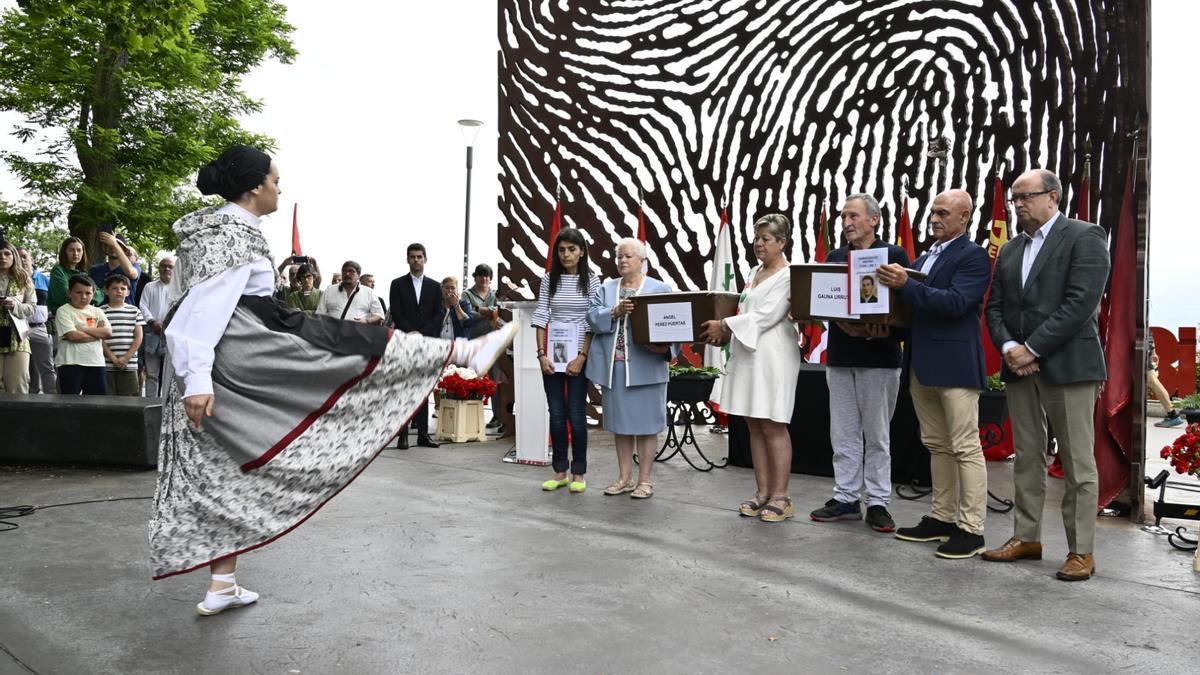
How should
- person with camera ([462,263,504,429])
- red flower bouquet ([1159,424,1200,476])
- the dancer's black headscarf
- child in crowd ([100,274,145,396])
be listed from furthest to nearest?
1. person with camera ([462,263,504,429])
2. child in crowd ([100,274,145,396])
3. red flower bouquet ([1159,424,1200,476])
4. the dancer's black headscarf

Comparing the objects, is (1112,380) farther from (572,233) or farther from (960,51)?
(960,51)

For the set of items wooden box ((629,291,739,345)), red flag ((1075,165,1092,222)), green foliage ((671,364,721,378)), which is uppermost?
red flag ((1075,165,1092,222))

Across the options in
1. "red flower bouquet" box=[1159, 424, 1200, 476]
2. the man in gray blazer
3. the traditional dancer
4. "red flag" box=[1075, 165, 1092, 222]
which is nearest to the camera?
the traditional dancer

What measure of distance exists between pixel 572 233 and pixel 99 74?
1883 centimetres

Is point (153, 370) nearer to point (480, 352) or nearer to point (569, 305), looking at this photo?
point (569, 305)

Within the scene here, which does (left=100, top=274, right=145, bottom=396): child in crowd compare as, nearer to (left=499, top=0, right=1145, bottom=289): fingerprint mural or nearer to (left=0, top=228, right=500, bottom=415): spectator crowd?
(left=0, top=228, right=500, bottom=415): spectator crowd

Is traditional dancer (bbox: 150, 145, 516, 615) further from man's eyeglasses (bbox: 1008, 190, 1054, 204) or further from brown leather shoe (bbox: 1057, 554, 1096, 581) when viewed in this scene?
brown leather shoe (bbox: 1057, 554, 1096, 581)

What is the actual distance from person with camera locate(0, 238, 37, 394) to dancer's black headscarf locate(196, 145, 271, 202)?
551 cm

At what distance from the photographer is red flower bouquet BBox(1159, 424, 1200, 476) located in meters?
4.71

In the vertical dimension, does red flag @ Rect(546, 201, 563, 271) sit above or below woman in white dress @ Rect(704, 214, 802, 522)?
above

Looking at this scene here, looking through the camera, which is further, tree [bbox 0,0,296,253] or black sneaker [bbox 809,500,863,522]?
tree [bbox 0,0,296,253]

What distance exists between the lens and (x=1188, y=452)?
4734mm

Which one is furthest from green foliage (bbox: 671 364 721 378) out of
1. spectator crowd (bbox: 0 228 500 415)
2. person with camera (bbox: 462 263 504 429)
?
person with camera (bbox: 462 263 504 429)

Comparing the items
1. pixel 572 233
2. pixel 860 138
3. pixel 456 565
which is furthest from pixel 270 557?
pixel 860 138
